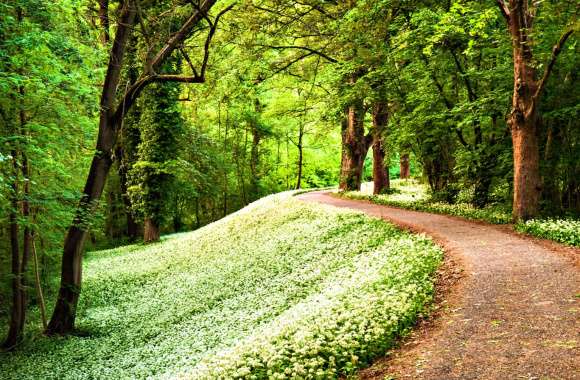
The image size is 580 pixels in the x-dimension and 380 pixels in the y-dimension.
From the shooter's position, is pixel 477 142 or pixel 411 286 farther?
pixel 477 142

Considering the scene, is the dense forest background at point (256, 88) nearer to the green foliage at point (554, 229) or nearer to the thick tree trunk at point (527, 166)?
the thick tree trunk at point (527, 166)

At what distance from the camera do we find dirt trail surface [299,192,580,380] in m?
5.61

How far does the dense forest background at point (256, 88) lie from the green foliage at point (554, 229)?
1348 millimetres

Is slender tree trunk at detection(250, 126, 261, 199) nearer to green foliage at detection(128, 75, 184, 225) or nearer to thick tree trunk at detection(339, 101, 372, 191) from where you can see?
thick tree trunk at detection(339, 101, 372, 191)

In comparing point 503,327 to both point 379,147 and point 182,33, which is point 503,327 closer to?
point 182,33

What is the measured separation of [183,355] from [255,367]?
16.6 feet

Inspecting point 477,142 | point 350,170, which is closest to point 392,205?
point 477,142

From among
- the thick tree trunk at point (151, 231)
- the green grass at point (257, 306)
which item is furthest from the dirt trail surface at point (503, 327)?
the thick tree trunk at point (151, 231)

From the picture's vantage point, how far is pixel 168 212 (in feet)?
100

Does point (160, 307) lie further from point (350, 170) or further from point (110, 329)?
point (350, 170)

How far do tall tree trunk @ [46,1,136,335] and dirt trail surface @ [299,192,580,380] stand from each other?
10.3 meters

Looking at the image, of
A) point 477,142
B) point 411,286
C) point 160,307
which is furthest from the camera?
point 477,142

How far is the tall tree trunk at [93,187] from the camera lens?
14117 millimetres

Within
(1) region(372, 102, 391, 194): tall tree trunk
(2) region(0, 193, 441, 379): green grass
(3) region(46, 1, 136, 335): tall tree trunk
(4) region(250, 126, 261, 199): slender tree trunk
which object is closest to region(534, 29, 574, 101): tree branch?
(2) region(0, 193, 441, 379): green grass
